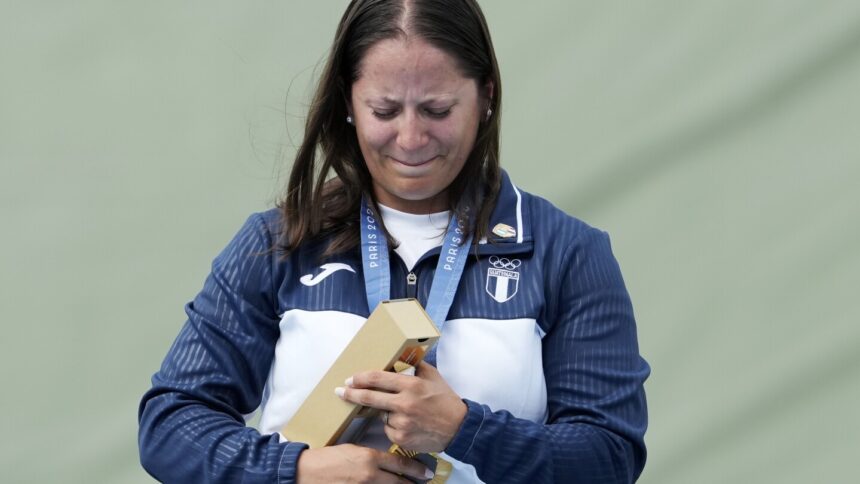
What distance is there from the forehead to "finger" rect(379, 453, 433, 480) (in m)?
0.51

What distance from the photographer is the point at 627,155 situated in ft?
11.1

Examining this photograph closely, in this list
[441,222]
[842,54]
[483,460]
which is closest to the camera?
[483,460]

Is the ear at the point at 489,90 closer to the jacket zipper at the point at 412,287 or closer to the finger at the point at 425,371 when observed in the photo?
the jacket zipper at the point at 412,287

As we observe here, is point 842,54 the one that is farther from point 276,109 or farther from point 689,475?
point 276,109

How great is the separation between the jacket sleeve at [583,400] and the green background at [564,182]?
1264 millimetres

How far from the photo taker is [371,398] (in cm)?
189

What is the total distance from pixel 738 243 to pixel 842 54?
1.62ft

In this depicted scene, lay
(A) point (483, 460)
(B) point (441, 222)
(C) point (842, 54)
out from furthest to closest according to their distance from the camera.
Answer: (C) point (842, 54), (B) point (441, 222), (A) point (483, 460)

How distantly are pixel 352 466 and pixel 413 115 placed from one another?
50cm

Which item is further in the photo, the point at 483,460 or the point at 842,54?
the point at 842,54

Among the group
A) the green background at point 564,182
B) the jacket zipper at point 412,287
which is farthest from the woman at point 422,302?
the green background at point 564,182

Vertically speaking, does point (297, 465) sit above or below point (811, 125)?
below

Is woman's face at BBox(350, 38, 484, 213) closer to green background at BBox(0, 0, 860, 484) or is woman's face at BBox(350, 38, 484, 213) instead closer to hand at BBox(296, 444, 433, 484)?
hand at BBox(296, 444, 433, 484)

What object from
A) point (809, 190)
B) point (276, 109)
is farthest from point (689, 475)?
point (276, 109)
